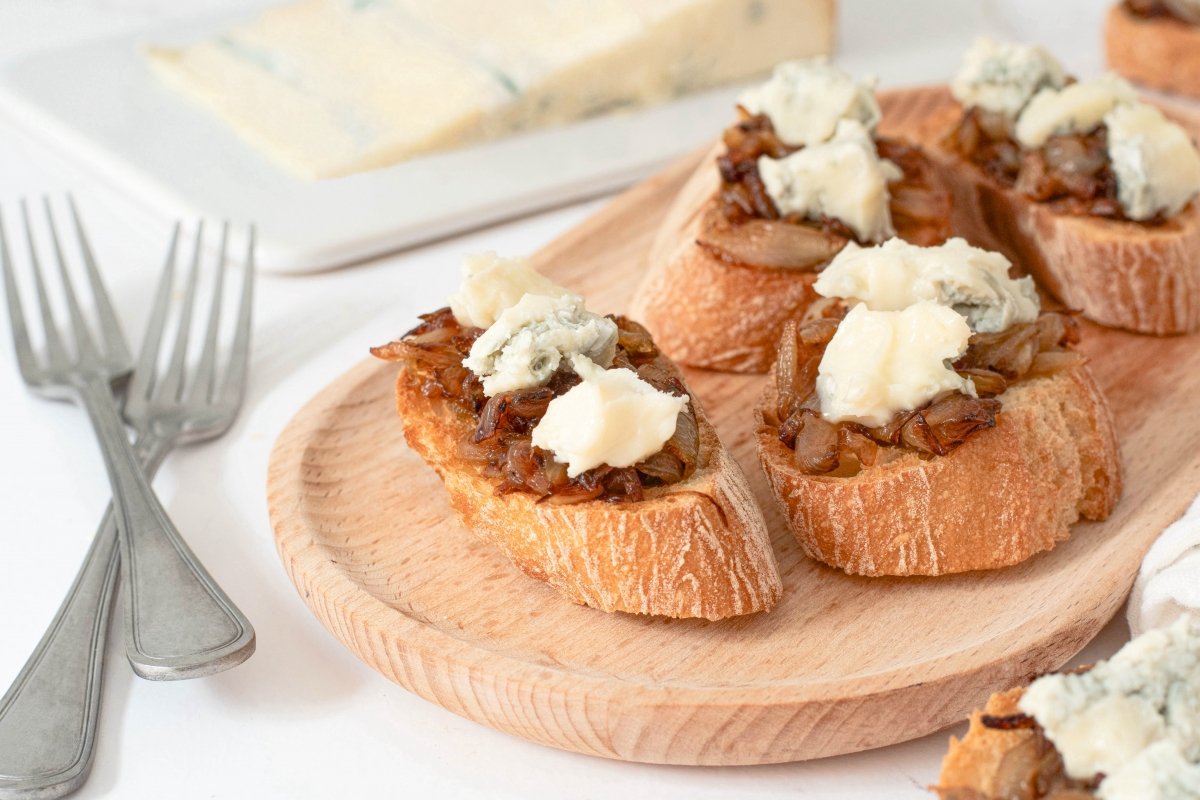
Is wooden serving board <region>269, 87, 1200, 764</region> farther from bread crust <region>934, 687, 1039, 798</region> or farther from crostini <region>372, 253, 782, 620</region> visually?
bread crust <region>934, 687, 1039, 798</region>

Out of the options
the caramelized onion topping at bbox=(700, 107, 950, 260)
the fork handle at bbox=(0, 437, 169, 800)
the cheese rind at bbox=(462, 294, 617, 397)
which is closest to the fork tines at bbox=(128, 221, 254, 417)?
the fork handle at bbox=(0, 437, 169, 800)

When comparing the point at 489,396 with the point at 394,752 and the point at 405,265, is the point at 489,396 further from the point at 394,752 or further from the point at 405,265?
the point at 405,265

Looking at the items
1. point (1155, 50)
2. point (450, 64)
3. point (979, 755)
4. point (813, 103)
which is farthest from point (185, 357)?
point (1155, 50)

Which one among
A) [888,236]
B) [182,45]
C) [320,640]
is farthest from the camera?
[182,45]

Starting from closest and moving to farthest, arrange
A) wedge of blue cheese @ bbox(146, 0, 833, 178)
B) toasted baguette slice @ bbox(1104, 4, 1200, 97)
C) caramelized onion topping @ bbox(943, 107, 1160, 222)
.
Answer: caramelized onion topping @ bbox(943, 107, 1160, 222) < wedge of blue cheese @ bbox(146, 0, 833, 178) < toasted baguette slice @ bbox(1104, 4, 1200, 97)

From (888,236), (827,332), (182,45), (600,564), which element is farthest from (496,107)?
(600,564)

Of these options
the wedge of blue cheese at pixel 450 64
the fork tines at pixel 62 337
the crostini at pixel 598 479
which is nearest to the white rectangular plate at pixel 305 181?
the wedge of blue cheese at pixel 450 64
